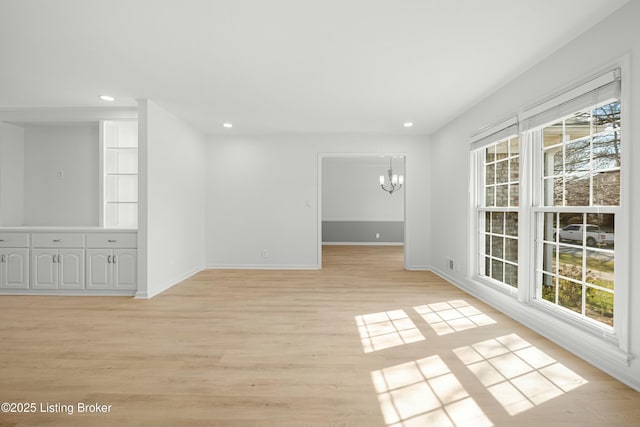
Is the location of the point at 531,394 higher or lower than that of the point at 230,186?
lower

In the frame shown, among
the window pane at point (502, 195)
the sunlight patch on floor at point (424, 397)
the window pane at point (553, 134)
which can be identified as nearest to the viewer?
the sunlight patch on floor at point (424, 397)

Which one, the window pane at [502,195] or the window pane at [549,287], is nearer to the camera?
the window pane at [549,287]

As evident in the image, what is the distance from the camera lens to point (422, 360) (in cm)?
229

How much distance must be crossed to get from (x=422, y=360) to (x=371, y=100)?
304cm

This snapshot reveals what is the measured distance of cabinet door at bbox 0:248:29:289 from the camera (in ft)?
13.3

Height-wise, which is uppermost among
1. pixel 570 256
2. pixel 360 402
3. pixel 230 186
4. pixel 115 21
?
pixel 115 21

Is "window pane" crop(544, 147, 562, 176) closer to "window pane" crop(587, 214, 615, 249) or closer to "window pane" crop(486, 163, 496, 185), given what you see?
"window pane" crop(587, 214, 615, 249)

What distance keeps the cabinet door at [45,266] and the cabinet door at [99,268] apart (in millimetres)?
458

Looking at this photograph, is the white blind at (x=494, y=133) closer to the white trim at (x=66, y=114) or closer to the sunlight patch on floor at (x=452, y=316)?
the sunlight patch on floor at (x=452, y=316)

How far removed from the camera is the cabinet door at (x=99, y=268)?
13.2ft

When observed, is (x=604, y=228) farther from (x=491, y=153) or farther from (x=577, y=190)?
(x=491, y=153)

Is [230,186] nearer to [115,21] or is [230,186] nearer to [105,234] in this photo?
[105,234]

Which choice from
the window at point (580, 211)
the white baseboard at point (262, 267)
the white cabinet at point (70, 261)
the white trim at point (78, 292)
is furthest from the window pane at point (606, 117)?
the white trim at point (78, 292)

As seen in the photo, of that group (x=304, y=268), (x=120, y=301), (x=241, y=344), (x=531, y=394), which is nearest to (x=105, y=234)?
(x=120, y=301)
